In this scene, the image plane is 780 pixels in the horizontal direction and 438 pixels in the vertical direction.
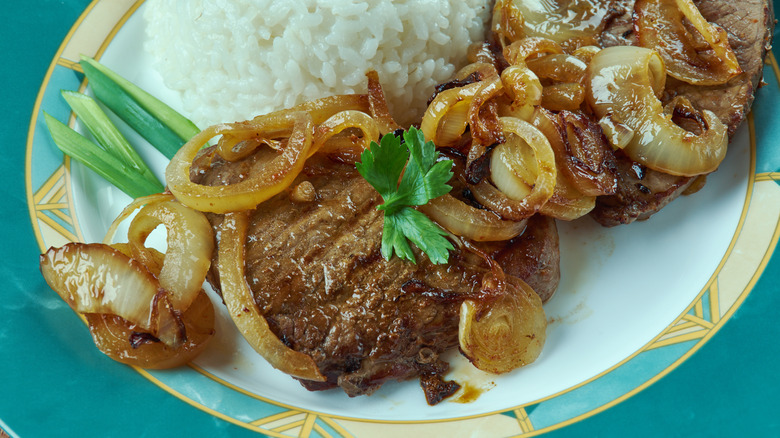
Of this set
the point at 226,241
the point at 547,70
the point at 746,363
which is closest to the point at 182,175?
the point at 226,241

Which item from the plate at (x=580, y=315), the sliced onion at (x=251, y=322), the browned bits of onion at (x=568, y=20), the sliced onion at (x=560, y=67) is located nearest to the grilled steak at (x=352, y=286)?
the sliced onion at (x=251, y=322)

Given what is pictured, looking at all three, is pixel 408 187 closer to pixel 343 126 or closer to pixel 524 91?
pixel 343 126

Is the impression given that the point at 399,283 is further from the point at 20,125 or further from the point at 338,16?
the point at 20,125

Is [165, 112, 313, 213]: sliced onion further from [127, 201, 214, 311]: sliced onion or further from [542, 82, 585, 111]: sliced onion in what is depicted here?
[542, 82, 585, 111]: sliced onion

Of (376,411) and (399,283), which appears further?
(376,411)

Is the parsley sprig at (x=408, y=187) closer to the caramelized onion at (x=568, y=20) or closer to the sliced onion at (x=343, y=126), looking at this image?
the sliced onion at (x=343, y=126)

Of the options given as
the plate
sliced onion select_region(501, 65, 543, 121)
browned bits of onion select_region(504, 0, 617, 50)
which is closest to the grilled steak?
the plate

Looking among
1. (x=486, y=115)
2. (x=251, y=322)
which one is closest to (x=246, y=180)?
(x=251, y=322)
